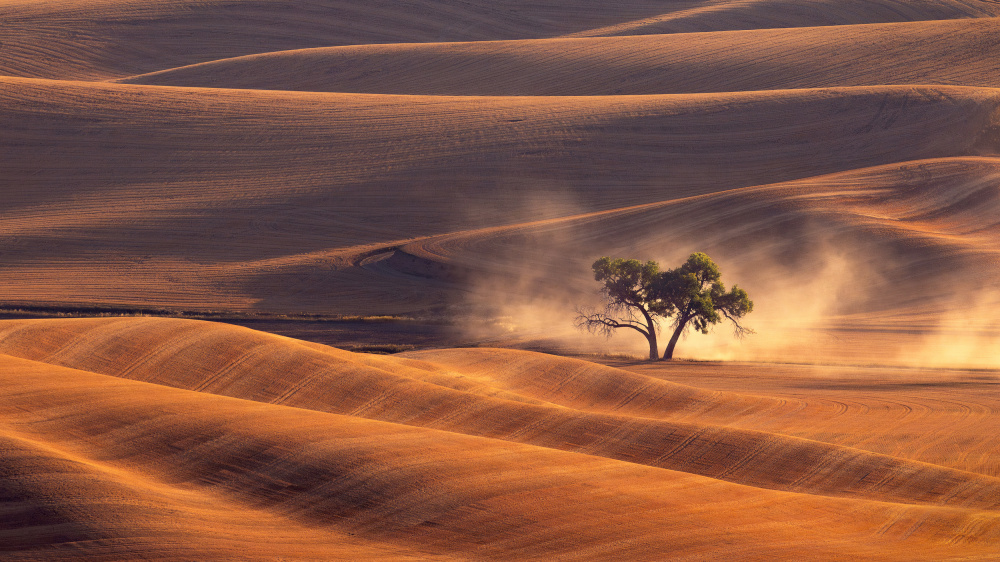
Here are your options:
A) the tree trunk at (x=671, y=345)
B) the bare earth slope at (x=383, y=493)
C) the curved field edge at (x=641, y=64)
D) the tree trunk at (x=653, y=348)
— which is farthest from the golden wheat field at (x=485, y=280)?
the tree trunk at (x=671, y=345)

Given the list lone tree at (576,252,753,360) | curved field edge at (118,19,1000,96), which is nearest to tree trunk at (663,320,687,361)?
lone tree at (576,252,753,360)

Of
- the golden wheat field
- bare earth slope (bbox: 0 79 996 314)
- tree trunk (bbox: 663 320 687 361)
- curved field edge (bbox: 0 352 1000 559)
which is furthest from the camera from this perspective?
bare earth slope (bbox: 0 79 996 314)

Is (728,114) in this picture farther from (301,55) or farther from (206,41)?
(206,41)

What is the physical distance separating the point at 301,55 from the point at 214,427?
3348 inches

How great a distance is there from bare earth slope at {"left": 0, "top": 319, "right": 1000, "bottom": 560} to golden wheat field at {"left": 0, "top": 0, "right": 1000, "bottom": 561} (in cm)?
7

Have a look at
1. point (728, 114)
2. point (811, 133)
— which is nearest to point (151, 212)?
point (728, 114)

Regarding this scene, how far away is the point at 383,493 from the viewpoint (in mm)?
14977

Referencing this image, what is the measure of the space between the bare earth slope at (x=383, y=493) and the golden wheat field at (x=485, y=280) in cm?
7

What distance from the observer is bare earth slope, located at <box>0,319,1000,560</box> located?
13.4m

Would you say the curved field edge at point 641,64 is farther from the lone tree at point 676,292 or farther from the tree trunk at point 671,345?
the tree trunk at point 671,345

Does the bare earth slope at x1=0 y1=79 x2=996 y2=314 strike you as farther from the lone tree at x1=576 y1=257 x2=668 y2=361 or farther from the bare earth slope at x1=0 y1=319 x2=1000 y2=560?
the bare earth slope at x1=0 y1=319 x2=1000 y2=560

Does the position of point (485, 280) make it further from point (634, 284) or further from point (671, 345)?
point (671, 345)

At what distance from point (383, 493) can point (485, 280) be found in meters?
35.7

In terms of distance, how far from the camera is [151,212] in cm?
6016
